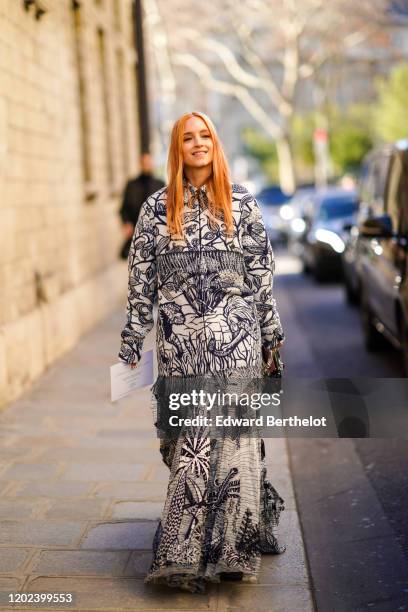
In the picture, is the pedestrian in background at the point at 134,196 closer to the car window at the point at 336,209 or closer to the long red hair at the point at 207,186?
the car window at the point at 336,209

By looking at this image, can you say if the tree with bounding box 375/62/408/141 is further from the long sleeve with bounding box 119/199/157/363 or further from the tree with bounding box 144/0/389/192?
the long sleeve with bounding box 119/199/157/363

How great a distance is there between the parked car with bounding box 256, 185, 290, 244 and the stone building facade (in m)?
11.5

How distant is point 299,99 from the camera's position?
260ft

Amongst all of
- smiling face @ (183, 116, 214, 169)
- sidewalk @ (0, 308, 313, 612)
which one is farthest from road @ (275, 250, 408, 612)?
smiling face @ (183, 116, 214, 169)

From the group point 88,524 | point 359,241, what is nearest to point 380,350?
point 359,241

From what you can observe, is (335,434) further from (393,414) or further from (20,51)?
(20,51)

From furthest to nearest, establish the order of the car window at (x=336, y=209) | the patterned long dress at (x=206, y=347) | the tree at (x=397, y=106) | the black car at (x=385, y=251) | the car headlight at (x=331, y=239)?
the tree at (x=397, y=106) → the car window at (x=336, y=209) → the car headlight at (x=331, y=239) → the black car at (x=385, y=251) → the patterned long dress at (x=206, y=347)

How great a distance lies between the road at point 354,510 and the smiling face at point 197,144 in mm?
1860

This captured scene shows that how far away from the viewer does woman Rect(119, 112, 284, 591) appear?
451 cm

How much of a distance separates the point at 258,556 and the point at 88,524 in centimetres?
117

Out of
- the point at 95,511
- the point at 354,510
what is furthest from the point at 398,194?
the point at 95,511

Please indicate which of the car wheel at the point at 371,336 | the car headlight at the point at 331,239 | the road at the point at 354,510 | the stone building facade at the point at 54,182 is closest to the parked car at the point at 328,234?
the car headlight at the point at 331,239

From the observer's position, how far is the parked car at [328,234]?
19.4 metres

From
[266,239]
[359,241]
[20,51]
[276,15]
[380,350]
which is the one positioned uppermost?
[276,15]
